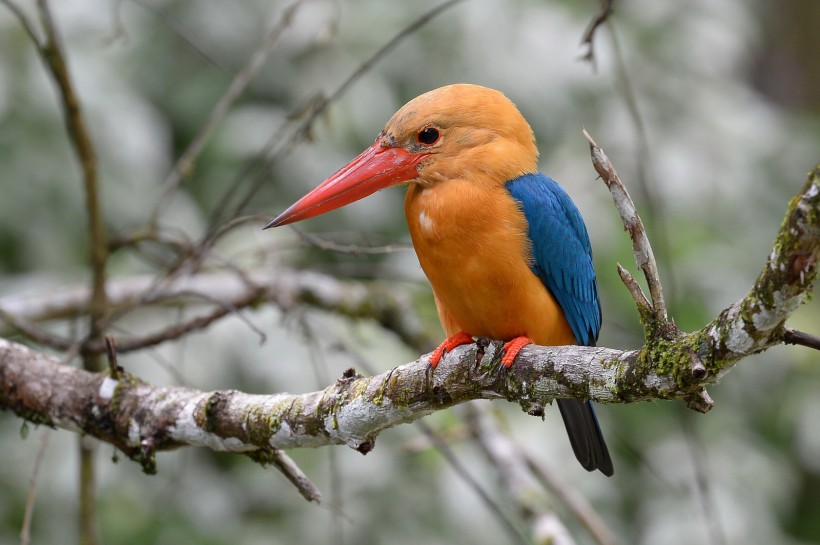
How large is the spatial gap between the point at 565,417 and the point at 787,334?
1312mm

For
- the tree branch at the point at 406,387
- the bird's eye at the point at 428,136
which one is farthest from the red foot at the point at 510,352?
the bird's eye at the point at 428,136

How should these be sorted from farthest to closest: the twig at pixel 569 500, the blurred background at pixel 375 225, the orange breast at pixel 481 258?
the blurred background at pixel 375 225
the twig at pixel 569 500
the orange breast at pixel 481 258

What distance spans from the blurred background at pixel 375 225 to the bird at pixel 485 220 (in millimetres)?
311

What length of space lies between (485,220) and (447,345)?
36 cm

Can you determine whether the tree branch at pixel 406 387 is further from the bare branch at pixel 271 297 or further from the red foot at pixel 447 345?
the bare branch at pixel 271 297

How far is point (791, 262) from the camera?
4.44 ft

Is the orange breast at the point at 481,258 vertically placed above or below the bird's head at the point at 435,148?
below

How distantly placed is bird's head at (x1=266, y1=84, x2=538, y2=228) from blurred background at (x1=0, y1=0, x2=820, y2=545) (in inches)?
10.2

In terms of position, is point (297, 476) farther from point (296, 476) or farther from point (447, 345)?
point (447, 345)

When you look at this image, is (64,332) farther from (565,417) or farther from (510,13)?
(510,13)

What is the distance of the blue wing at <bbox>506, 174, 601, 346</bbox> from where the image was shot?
2504 millimetres

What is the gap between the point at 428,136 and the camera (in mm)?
2596

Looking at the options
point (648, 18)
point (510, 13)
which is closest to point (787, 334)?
point (510, 13)

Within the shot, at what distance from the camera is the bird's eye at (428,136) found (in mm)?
2590
